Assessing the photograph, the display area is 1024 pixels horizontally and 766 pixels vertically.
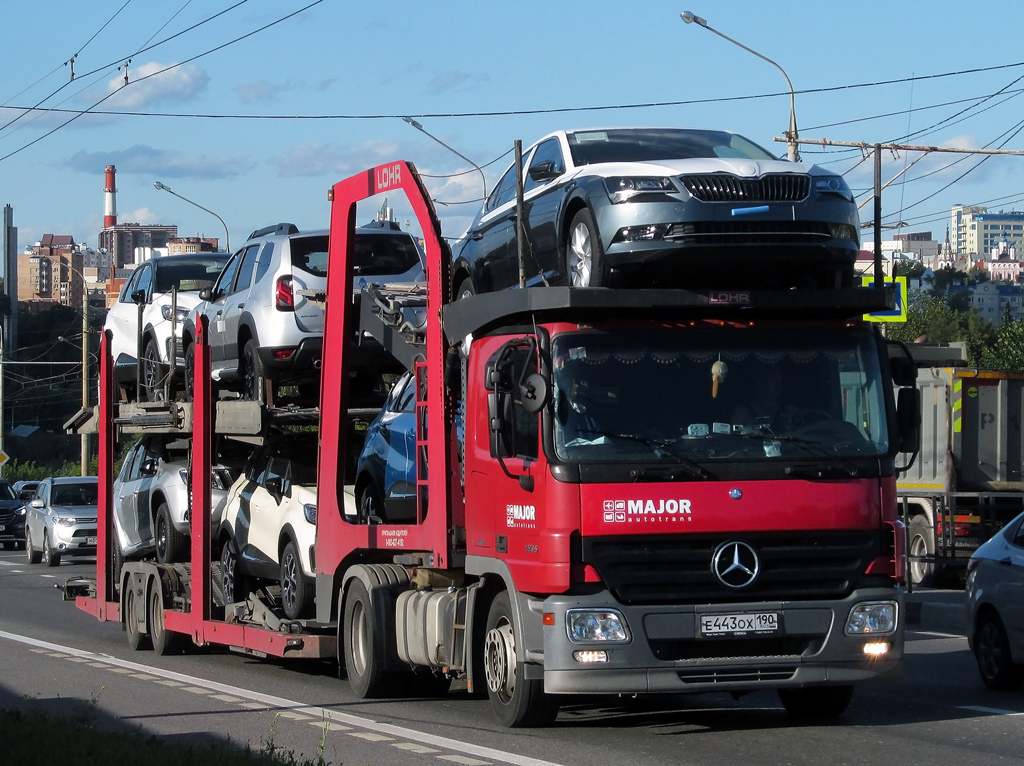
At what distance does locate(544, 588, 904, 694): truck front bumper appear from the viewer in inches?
314

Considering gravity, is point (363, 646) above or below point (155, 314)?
below

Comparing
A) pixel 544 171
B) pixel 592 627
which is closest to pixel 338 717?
pixel 592 627

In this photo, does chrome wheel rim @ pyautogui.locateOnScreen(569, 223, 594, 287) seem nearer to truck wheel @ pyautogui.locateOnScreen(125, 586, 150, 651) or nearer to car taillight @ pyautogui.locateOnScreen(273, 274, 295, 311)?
car taillight @ pyautogui.locateOnScreen(273, 274, 295, 311)

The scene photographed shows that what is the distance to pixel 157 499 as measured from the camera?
15.1 m

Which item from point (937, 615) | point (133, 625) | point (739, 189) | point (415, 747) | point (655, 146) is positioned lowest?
point (937, 615)

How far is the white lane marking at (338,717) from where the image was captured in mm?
7855

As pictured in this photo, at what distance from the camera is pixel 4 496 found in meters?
39.3

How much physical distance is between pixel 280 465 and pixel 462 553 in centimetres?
Result: 374

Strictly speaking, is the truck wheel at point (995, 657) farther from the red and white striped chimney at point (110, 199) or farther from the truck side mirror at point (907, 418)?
the red and white striped chimney at point (110, 199)

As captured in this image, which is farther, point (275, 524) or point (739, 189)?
point (275, 524)

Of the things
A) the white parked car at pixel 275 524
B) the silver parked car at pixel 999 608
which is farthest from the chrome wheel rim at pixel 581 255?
the silver parked car at pixel 999 608

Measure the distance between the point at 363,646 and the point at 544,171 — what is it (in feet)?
11.4

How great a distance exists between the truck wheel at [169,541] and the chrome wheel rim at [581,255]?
719 centimetres

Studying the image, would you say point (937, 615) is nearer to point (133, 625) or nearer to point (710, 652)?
point (133, 625)
